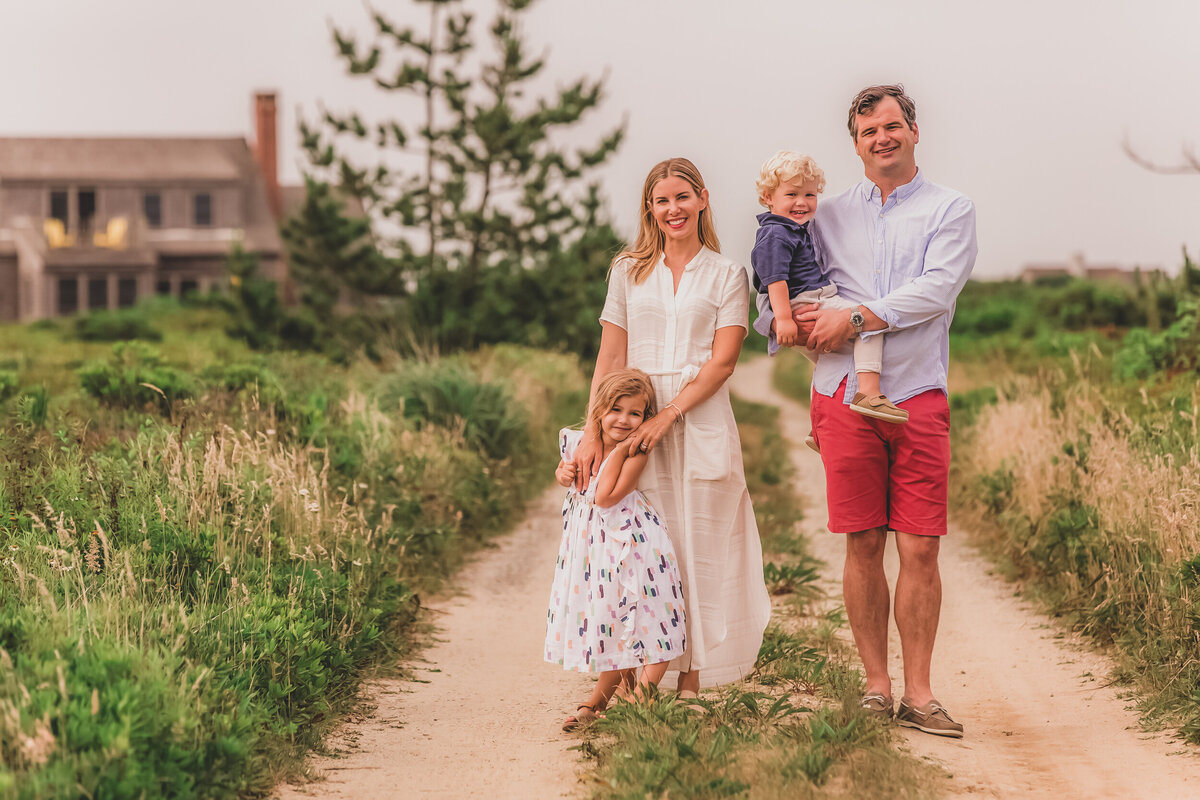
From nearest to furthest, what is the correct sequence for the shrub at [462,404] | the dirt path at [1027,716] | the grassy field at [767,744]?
the grassy field at [767,744], the dirt path at [1027,716], the shrub at [462,404]

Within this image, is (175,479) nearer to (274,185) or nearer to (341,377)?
(341,377)

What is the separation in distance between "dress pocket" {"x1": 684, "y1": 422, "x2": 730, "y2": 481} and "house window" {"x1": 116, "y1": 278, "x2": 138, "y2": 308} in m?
38.1

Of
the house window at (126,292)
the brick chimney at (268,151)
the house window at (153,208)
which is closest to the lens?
the house window at (126,292)

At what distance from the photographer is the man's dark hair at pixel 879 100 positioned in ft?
17.3

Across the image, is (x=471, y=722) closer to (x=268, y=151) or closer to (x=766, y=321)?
(x=766, y=321)

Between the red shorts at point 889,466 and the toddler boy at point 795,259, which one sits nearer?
the toddler boy at point 795,259

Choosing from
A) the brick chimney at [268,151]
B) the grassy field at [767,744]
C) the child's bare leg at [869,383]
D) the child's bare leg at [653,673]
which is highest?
the brick chimney at [268,151]

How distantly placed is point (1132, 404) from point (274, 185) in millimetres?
36933

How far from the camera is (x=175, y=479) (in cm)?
650

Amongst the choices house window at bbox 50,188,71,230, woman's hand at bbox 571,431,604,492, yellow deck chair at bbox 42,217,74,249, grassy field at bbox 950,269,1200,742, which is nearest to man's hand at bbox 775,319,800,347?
woman's hand at bbox 571,431,604,492

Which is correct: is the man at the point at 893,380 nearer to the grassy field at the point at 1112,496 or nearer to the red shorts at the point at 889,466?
the red shorts at the point at 889,466

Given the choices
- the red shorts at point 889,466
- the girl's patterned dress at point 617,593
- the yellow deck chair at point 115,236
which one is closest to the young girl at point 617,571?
the girl's patterned dress at point 617,593

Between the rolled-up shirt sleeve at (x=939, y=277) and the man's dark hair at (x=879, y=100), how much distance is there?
0.44 meters

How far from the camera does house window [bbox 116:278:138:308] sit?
131 ft
